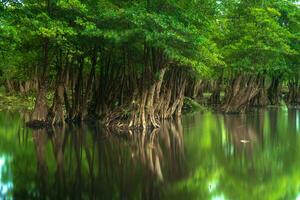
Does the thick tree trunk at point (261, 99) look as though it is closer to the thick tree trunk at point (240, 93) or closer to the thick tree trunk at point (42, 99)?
the thick tree trunk at point (240, 93)

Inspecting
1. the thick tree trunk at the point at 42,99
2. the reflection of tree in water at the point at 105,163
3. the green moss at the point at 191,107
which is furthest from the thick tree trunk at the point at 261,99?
the thick tree trunk at the point at 42,99

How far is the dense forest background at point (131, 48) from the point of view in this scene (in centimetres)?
1916

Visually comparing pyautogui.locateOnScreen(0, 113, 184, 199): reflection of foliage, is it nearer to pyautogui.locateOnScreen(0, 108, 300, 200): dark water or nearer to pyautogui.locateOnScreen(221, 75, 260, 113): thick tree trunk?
pyautogui.locateOnScreen(0, 108, 300, 200): dark water

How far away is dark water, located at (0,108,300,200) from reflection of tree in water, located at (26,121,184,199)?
0.02m

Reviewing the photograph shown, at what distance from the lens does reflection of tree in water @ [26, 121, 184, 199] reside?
9609mm

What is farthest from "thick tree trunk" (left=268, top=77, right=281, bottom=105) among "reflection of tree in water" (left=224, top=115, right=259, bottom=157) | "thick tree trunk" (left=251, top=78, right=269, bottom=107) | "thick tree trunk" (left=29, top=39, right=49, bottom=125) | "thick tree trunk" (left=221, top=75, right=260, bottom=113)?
"thick tree trunk" (left=29, top=39, right=49, bottom=125)

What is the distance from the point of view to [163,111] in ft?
87.9

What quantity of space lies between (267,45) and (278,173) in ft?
67.8

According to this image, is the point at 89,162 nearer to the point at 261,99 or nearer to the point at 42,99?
the point at 42,99

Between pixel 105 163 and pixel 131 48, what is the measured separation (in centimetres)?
1195

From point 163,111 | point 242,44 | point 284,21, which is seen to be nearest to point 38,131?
point 163,111

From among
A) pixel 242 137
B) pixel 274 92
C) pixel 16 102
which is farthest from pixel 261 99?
pixel 242 137

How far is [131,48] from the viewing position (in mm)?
24000

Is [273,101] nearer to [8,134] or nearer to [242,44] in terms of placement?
[242,44]
